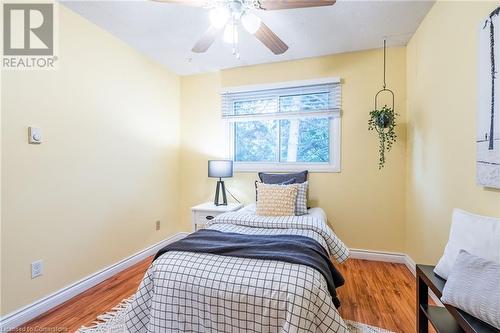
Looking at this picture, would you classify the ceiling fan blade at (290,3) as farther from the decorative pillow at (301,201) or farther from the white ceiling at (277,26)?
the decorative pillow at (301,201)

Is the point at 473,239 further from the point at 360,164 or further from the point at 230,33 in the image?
the point at 230,33

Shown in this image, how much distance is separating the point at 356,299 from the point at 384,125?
172 centimetres

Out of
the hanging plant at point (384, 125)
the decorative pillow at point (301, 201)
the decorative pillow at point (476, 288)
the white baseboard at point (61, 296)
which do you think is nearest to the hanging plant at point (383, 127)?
the hanging plant at point (384, 125)

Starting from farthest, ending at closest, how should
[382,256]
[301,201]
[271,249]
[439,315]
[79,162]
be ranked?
[382,256] → [301,201] → [79,162] → [271,249] → [439,315]

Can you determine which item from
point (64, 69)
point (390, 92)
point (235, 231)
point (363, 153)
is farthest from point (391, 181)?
point (64, 69)

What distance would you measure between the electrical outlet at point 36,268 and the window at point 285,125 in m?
2.19

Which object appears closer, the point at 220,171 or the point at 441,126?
the point at 441,126

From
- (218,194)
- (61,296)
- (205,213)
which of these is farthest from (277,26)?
(61,296)

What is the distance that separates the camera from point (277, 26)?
238 centimetres

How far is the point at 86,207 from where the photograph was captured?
228 centimetres

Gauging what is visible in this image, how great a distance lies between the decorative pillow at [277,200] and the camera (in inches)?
97.0

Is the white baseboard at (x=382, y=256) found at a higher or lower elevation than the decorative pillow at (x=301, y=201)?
lower

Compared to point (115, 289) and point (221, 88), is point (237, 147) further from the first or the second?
point (115, 289)

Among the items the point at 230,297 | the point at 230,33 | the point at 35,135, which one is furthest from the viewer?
the point at 230,33
